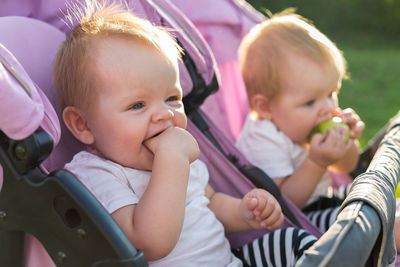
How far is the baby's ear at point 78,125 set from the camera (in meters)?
1.37

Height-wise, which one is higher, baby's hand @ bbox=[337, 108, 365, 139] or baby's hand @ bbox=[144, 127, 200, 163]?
baby's hand @ bbox=[144, 127, 200, 163]

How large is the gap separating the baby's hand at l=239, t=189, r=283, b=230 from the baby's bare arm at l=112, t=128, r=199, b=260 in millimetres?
257

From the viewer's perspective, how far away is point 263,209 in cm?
143

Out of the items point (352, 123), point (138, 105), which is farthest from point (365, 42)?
point (138, 105)

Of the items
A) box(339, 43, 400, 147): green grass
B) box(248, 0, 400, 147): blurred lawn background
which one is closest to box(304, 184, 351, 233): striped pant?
box(339, 43, 400, 147): green grass

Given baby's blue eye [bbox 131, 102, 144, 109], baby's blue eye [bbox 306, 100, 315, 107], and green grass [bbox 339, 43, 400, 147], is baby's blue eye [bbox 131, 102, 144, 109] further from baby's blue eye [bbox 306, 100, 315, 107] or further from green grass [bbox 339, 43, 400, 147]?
green grass [bbox 339, 43, 400, 147]

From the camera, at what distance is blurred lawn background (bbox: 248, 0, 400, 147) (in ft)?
17.4

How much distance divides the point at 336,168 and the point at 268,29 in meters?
0.65

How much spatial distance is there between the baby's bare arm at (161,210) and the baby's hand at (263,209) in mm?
257

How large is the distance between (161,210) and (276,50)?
1.04m

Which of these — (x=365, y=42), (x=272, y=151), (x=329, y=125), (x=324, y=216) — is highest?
(x=329, y=125)

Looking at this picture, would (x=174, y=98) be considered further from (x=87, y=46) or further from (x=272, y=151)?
(x=272, y=151)

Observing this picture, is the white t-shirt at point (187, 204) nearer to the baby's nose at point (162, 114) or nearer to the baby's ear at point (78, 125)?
the baby's ear at point (78, 125)

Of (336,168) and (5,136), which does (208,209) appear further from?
(336,168)
